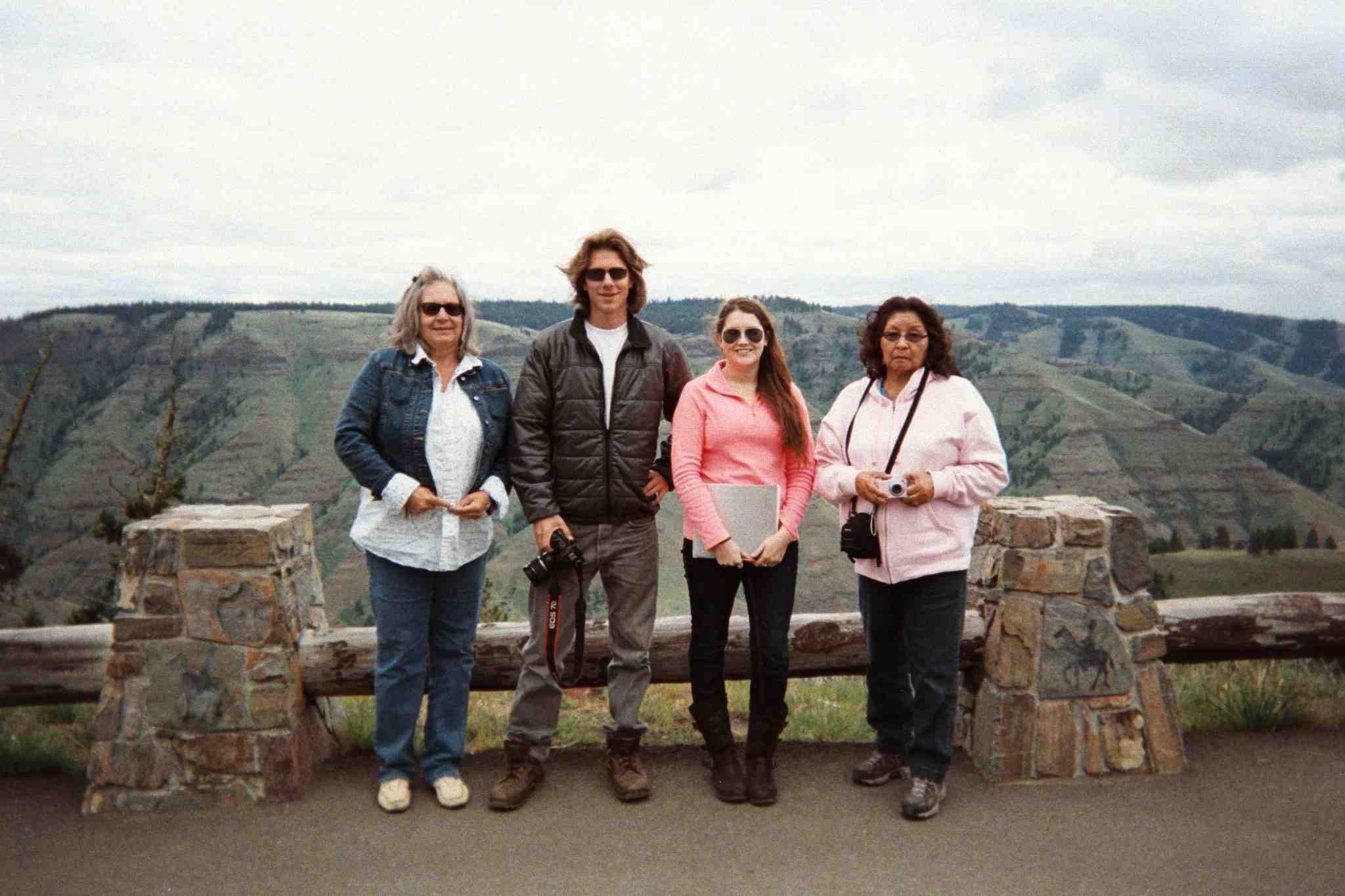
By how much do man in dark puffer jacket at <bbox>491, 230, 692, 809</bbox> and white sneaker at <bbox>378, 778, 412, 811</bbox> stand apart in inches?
14.0

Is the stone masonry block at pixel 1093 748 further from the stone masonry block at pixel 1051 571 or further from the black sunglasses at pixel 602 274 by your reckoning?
the black sunglasses at pixel 602 274

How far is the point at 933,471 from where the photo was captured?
3.64 meters

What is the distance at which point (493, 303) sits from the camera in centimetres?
9731

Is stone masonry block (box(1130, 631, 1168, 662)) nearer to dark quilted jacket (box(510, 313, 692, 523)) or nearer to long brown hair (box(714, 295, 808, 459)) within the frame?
long brown hair (box(714, 295, 808, 459))

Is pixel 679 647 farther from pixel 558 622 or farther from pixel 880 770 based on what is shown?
pixel 880 770

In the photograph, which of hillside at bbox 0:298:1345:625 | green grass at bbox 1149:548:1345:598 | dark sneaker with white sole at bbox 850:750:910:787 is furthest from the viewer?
hillside at bbox 0:298:1345:625

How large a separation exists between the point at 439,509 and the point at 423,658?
0.65 meters

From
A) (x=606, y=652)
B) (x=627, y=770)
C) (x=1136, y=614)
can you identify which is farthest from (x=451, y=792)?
(x=1136, y=614)

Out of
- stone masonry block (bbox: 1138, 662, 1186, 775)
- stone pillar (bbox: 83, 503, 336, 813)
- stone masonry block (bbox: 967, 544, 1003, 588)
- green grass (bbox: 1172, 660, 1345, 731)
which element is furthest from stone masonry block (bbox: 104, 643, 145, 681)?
green grass (bbox: 1172, 660, 1345, 731)

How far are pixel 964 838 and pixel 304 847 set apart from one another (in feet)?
8.04

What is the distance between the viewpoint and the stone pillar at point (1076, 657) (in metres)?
4.03

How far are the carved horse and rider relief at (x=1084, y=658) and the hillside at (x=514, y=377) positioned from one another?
56.4 meters

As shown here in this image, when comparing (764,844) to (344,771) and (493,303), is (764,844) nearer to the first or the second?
(344,771)

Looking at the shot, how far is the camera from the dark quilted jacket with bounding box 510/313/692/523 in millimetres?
3684
